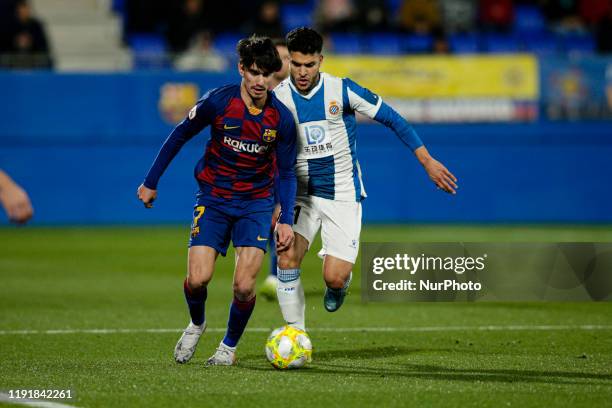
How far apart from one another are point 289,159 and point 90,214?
12752mm

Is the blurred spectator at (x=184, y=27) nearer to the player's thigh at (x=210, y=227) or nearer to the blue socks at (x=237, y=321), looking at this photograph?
the player's thigh at (x=210, y=227)

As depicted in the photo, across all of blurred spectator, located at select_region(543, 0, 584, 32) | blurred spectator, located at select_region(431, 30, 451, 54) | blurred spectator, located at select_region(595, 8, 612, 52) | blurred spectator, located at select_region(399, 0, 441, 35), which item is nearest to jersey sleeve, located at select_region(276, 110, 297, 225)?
blurred spectator, located at select_region(431, 30, 451, 54)

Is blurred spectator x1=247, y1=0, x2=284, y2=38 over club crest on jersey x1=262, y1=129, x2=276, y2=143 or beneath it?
beneath

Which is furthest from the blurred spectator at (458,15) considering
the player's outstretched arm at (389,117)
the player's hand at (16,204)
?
the player's hand at (16,204)

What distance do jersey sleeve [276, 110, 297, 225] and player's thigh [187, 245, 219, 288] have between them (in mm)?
506

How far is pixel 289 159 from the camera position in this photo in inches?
287

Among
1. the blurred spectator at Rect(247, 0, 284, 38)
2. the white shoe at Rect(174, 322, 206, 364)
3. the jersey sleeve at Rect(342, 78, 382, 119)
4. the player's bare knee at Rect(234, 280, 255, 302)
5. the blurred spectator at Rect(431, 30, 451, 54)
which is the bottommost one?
the blurred spectator at Rect(431, 30, 451, 54)

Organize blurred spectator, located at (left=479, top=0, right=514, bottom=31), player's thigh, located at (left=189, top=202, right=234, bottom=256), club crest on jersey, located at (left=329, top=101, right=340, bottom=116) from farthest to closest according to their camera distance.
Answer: blurred spectator, located at (left=479, top=0, right=514, bottom=31) < club crest on jersey, located at (left=329, top=101, right=340, bottom=116) < player's thigh, located at (left=189, top=202, right=234, bottom=256)

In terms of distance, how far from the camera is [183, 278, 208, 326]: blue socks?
724 cm

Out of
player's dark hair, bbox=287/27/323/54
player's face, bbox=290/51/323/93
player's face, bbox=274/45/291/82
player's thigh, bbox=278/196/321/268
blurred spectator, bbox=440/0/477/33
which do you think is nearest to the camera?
player's dark hair, bbox=287/27/323/54

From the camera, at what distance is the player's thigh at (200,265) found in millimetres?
7125

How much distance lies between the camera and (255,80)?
276 inches

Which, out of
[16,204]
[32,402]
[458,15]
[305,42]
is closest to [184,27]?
[458,15]

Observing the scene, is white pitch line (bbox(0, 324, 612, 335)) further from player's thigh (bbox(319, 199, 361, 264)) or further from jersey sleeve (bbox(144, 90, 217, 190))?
jersey sleeve (bbox(144, 90, 217, 190))
